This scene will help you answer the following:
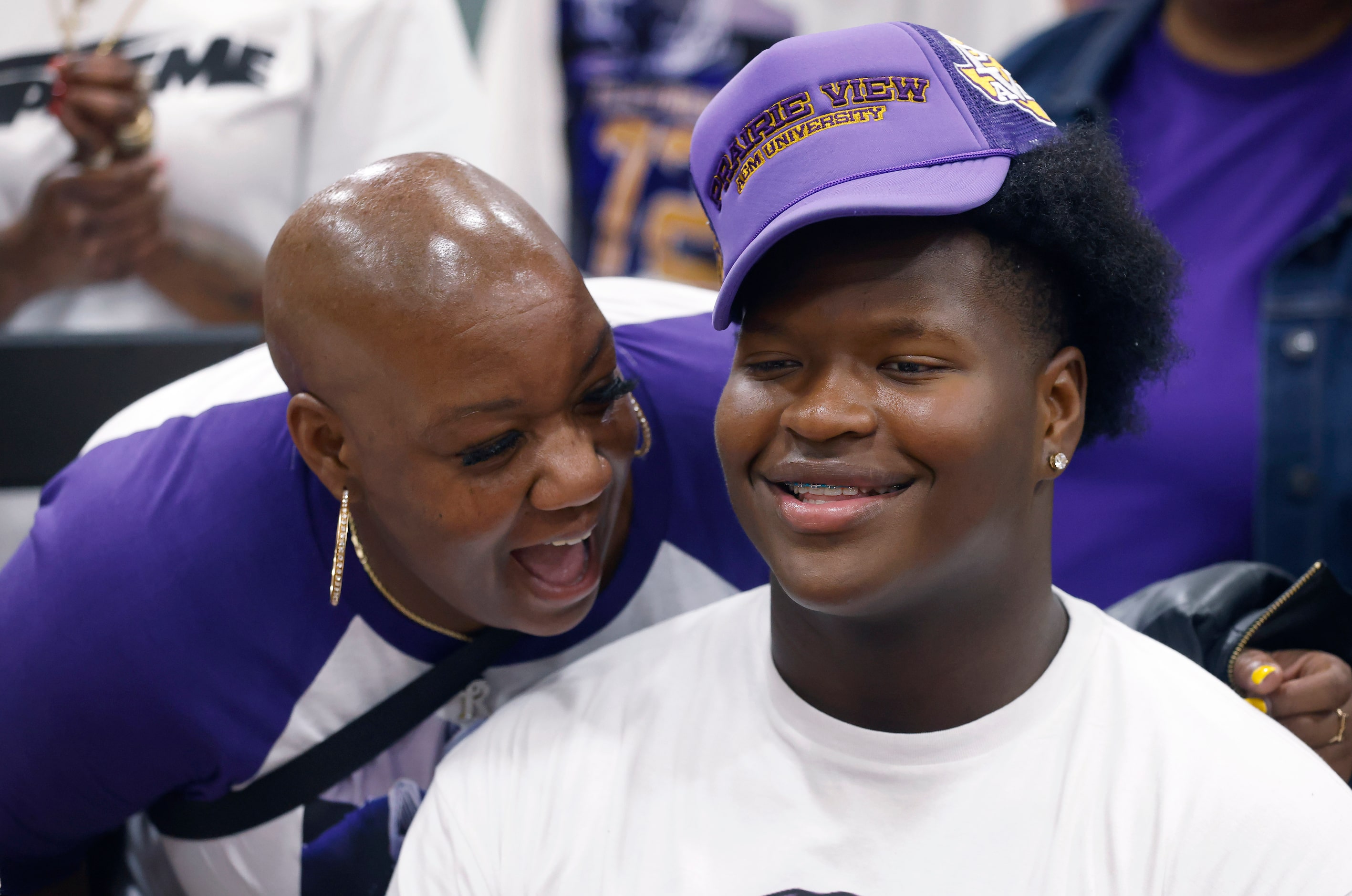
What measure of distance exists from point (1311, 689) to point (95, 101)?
194 cm

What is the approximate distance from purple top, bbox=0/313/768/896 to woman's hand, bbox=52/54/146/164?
837 mm

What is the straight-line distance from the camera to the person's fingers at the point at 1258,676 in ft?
4.14

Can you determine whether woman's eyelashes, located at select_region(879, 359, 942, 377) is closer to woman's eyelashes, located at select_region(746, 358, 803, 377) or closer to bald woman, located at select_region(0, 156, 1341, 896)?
woman's eyelashes, located at select_region(746, 358, 803, 377)

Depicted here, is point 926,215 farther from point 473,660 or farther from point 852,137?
point 473,660

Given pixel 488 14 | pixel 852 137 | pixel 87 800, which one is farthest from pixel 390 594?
pixel 488 14

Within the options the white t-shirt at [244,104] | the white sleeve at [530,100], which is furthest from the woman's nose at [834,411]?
the white sleeve at [530,100]

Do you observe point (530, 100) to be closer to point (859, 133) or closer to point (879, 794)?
point (859, 133)

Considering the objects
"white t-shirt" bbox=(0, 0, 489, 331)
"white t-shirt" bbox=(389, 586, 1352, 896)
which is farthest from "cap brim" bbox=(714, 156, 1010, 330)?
"white t-shirt" bbox=(0, 0, 489, 331)

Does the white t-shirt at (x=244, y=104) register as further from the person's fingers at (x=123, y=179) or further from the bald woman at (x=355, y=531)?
the bald woman at (x=355, y=531)

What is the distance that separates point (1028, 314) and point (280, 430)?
81 cm

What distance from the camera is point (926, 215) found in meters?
0.98

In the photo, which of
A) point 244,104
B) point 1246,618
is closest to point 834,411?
point 1246,618

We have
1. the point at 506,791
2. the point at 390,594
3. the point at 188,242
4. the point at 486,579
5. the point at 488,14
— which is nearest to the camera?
the point at 506,791

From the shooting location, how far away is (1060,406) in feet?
3.51
